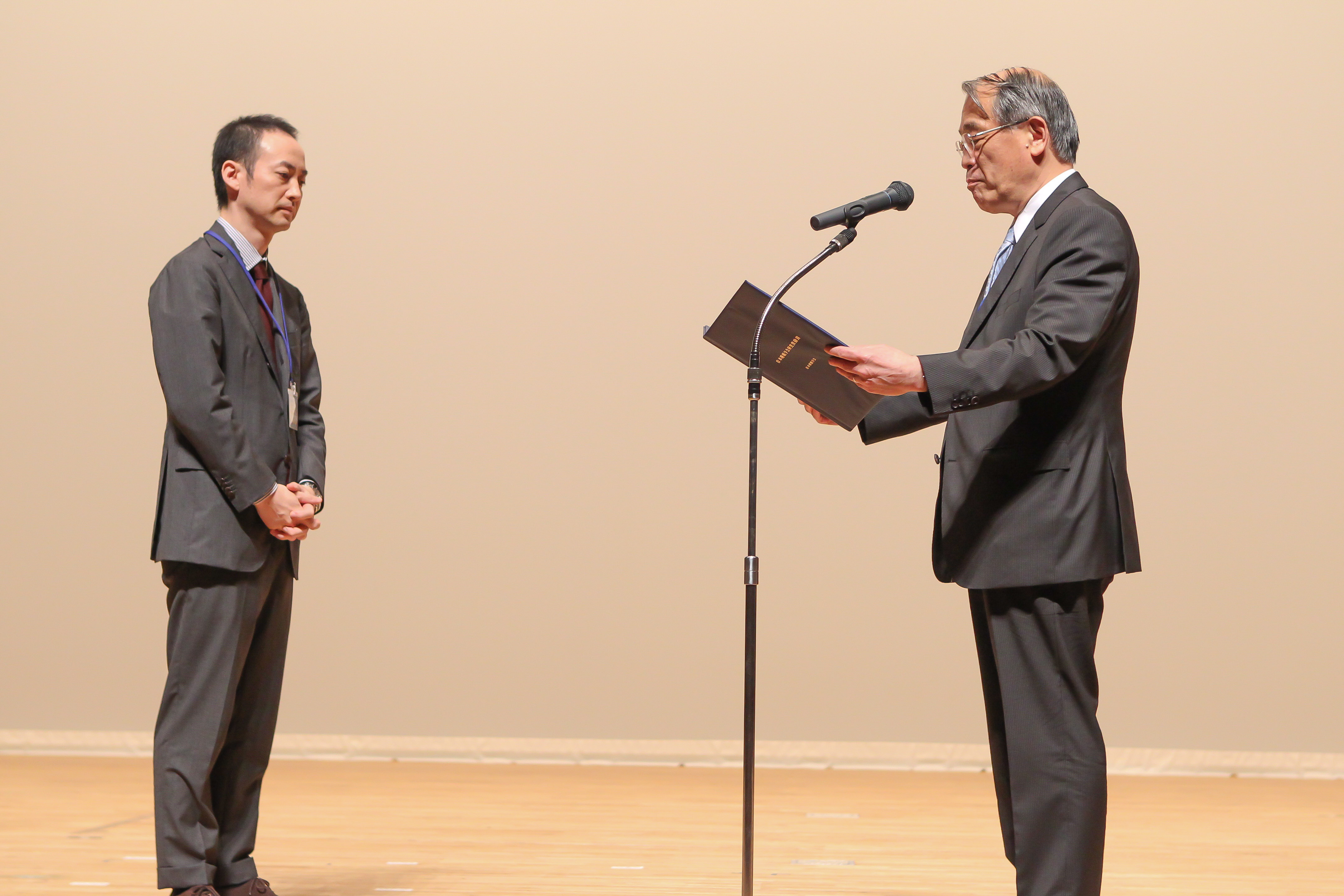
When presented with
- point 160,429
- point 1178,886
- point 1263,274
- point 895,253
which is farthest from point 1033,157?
point 160,429

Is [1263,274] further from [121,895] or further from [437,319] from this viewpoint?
[121,895]

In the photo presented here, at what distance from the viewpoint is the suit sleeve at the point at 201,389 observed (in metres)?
2.26

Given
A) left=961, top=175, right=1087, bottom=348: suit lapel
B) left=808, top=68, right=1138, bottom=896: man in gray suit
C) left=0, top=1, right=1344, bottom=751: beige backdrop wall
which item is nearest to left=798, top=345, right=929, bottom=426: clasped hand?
left=808, top=68, right=1138, bottom=896: man in gray suit

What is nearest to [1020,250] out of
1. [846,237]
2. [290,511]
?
[846,237]

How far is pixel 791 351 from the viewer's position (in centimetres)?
202

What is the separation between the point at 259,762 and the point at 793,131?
2.83m

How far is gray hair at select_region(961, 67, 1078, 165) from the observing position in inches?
81.2

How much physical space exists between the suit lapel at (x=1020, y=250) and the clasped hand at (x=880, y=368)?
23cm

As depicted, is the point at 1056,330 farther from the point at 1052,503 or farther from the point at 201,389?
the point at 201,389

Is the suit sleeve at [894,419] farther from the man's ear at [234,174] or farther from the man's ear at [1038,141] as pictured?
the man's ear at [234,174]

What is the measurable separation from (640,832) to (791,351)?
1684 mm

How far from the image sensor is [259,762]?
7.88ft

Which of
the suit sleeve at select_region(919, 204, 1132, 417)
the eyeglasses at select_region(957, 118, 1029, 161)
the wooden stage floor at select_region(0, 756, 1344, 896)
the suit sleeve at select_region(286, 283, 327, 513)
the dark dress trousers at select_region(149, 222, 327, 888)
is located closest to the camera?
the suit sleeve at select_region(919, 204, 1132, 417)

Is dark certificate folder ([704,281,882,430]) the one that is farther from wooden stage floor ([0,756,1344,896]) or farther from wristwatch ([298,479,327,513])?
wooden stage floor ([0,756,1344,896])
